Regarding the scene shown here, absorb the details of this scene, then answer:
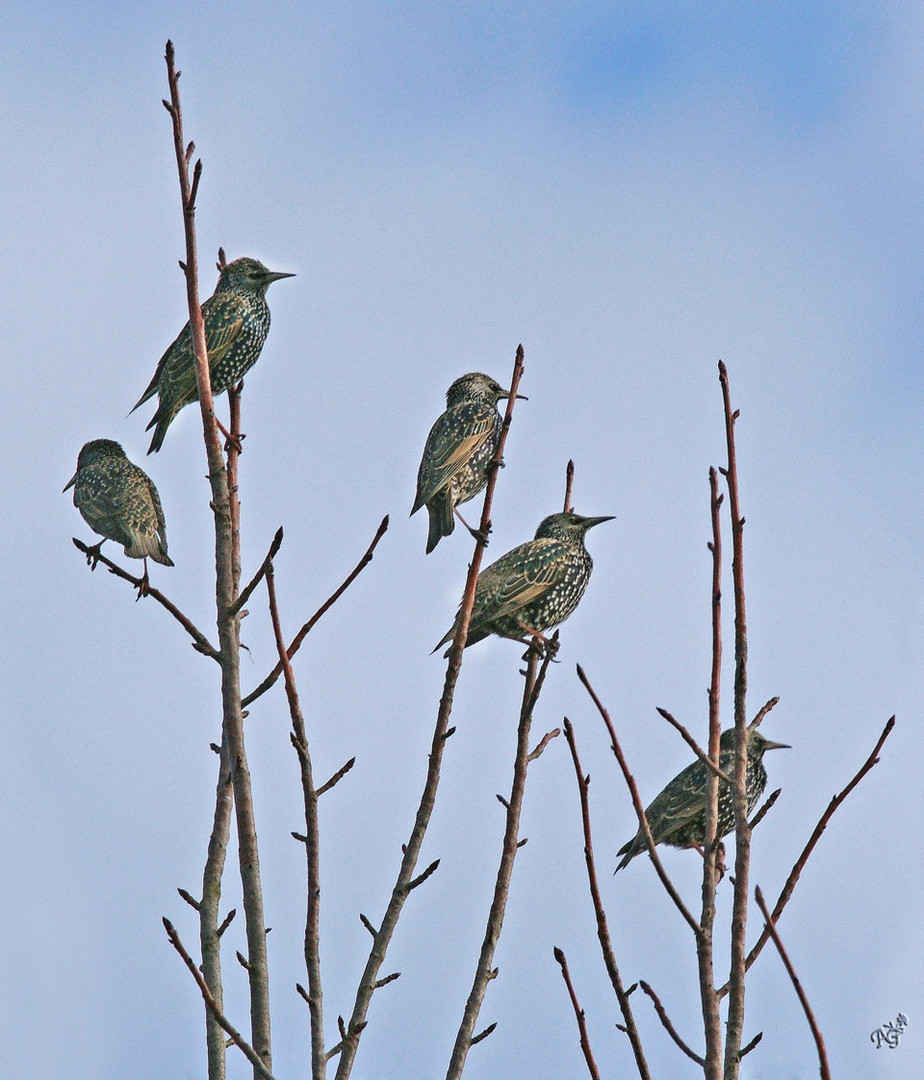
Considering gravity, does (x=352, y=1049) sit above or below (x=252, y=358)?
below

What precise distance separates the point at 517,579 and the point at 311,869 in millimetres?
3927

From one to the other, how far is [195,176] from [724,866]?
3046 millimetres

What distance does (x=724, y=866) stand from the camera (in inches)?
210

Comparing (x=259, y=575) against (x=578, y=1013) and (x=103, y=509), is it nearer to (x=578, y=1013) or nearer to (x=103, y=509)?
(x=578, y=1013)

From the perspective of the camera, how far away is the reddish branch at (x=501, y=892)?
14.1ft

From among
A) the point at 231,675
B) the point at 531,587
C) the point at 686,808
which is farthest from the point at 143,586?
the point at 686,808

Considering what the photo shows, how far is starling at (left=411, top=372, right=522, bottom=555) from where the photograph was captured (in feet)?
27.9

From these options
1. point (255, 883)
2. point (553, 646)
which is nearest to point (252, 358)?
point (553, 646)

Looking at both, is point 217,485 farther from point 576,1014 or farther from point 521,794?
point 576,1014

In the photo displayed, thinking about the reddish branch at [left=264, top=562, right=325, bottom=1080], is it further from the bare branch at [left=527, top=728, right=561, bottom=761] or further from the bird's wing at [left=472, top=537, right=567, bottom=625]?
the bird's wing at [left=472, top=537, right=567, bottom=625]

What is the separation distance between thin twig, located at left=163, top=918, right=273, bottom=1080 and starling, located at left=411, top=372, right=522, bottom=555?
4558 mm

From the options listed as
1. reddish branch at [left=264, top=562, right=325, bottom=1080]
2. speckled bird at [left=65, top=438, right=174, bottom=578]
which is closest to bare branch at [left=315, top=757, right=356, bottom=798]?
reddish branch at [left=264, top=562, right=325, bottom=1080]

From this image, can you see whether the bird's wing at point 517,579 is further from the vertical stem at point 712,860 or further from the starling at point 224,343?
the vertical stem at point 712,860

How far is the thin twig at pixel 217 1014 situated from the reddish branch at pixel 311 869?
16cm
